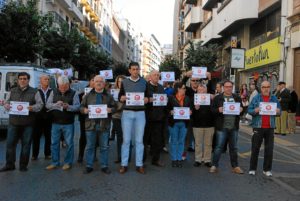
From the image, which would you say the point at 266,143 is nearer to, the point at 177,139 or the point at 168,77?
the point at 177,139

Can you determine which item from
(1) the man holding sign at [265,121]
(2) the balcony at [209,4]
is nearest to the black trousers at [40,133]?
(1) the man holding sign at [265,121]

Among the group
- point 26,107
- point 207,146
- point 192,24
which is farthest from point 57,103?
point 192,24

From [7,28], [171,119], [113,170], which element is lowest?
[113,170]

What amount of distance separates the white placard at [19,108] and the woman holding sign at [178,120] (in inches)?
110

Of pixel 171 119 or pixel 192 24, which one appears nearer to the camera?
pixel 171 119

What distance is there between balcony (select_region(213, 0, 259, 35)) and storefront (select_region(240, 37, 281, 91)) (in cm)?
186

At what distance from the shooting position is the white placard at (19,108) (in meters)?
7.65

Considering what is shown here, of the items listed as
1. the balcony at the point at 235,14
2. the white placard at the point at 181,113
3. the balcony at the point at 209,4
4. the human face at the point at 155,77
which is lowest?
the white placard at the point at 181,113

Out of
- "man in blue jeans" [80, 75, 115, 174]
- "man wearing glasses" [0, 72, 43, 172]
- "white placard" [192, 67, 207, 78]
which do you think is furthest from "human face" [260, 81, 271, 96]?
"man wearing glasses" [0, 72, 43, 172]

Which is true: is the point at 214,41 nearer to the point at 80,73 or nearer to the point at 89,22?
the point at 80,73

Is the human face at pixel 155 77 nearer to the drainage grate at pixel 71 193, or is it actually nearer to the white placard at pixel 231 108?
the white placard at pixel 231 108

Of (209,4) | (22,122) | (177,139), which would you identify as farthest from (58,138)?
(209,4)

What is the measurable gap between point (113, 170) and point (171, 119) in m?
1.53

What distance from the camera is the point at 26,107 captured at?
7.68 meters
